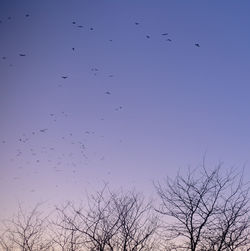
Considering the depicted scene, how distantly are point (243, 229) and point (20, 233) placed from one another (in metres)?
11.2

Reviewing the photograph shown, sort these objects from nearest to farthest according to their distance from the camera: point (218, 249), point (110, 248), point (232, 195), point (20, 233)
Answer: point (218, 249), point (232, 195), point (110, 248), point (20, 233)

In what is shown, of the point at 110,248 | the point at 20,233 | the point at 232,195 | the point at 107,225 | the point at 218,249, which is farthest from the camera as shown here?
the point at 20,233

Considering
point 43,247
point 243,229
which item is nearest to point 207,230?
point 243,229

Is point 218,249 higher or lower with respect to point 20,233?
lower

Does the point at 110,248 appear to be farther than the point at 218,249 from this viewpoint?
Yes

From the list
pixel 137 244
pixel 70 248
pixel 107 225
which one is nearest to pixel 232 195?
pixel 137 244

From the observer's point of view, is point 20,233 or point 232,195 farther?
point 20,233

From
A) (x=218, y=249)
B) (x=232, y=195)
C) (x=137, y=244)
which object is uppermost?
(x=232, y=195)

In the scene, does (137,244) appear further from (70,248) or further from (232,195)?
(232,195)

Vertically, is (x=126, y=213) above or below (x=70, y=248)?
above

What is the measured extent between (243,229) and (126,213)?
18.0 feet

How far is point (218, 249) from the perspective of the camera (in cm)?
1153

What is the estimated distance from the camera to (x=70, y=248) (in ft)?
51.5

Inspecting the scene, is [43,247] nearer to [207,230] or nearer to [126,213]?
[126,213]
